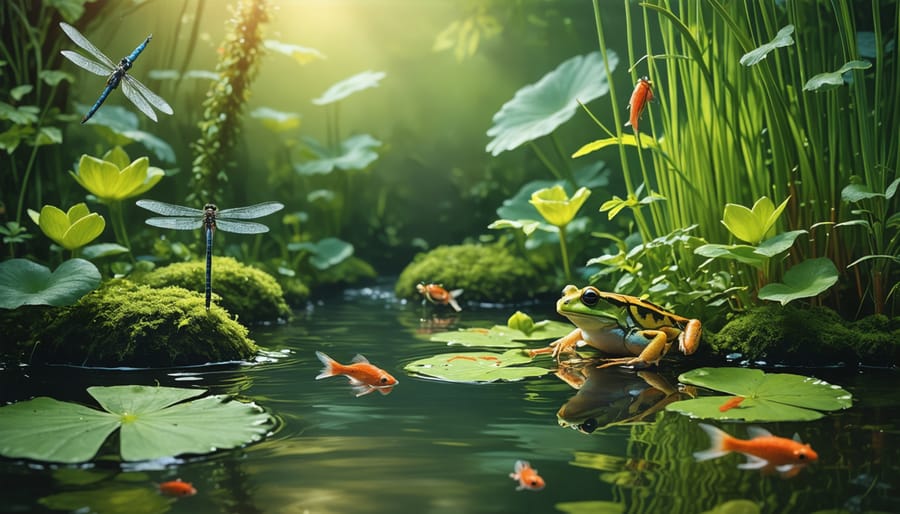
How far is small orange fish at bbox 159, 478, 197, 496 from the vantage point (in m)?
1.88

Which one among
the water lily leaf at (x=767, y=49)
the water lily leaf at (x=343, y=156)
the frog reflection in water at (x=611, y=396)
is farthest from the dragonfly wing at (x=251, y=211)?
the water lily leaf at (x=343, y=156)

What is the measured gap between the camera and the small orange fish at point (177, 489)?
1.88 m

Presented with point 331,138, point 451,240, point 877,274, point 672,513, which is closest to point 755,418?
point 672,513

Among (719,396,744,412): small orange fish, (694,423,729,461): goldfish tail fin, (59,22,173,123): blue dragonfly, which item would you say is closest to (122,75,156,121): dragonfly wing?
(59,22,173,123): blue dragonfly

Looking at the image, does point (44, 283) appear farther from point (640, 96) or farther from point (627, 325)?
point (640, 96)

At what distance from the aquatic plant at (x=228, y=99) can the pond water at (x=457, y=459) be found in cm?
225

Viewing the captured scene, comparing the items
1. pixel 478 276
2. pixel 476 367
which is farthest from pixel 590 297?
pixel 478 276

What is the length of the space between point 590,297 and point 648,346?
Result: 30cm

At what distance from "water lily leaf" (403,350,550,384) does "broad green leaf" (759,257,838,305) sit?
944 mm

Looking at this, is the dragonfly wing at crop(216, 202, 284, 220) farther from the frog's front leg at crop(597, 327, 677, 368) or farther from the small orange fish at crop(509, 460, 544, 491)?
the small orange fish at crop(509, 460, 544, 491)

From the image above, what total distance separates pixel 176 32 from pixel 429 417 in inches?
212

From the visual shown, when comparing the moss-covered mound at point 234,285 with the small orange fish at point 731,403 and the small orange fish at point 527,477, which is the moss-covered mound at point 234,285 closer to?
the small orange fish at point 731,403

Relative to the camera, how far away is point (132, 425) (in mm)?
2363

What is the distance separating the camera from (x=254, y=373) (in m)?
3.38
